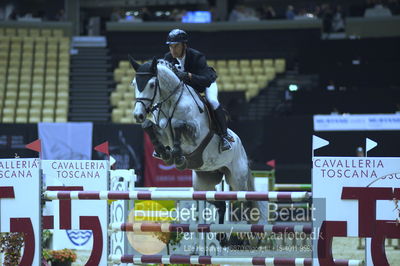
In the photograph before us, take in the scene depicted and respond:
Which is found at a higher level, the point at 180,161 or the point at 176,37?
the point at 176,37

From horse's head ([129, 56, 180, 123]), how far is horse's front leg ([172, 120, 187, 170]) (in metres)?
0.28

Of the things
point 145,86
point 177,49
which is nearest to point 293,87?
point 177,49

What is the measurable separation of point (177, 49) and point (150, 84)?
0.64 metres

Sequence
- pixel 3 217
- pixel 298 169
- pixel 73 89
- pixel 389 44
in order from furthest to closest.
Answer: pixel 73 89, pixel 389 44, pixel 298 169, pixel 3 217

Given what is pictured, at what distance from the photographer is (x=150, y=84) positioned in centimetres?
671

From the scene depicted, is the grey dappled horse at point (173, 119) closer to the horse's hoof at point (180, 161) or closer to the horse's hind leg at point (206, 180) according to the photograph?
the horse's hoof at point (180, 161)

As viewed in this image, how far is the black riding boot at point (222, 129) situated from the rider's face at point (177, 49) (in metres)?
0.63

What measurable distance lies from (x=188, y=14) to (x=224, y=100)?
20.2 ft

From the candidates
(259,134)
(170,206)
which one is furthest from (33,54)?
(170,206)

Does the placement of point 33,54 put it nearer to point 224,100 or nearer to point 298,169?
point 224,100

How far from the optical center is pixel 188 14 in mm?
22000

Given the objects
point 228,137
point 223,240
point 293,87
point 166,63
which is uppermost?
point 293,87

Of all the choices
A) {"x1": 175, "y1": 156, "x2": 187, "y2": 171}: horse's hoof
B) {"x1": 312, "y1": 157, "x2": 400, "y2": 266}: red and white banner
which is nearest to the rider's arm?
{"x1": 175, "y1": 156, "x2": 187, "y2": 171}: horse's hoof

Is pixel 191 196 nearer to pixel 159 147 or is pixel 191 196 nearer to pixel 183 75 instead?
pixel 159 147
